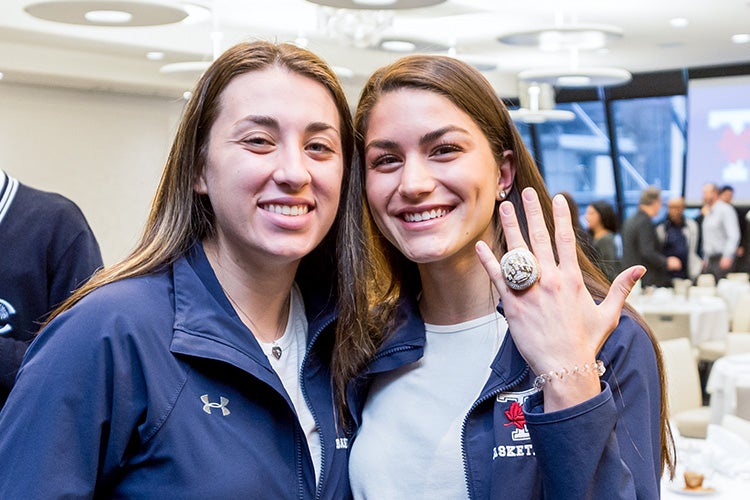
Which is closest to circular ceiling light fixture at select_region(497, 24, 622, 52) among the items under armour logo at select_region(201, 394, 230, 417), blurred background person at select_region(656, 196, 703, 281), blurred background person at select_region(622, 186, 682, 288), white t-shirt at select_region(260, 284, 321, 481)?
blurred background person at select_region(622, 186, 682, 288)

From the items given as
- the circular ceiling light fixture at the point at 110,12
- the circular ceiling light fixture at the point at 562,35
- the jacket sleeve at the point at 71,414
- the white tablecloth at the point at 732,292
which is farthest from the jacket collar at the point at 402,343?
the white tablecloth at the point at 732,292

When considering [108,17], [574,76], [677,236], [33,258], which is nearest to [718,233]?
[677,236]

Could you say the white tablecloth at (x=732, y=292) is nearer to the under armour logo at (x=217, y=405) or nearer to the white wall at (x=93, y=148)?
the white wall at (x=93, y=148)

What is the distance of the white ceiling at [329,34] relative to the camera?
33.2 feet

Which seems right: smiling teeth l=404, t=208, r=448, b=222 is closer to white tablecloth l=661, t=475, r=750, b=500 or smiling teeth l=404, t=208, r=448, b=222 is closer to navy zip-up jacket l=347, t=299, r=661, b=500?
navy zip-up jacket l=347, t=299, r=661, b=500

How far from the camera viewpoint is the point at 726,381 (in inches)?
218

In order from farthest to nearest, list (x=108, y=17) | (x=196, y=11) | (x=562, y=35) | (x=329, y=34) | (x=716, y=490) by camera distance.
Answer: (x=329, y=34), (x=562, y=35), (x=196, y=11), (x=108, y=17), (x=716, y=490)

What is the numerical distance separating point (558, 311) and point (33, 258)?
1631 mm

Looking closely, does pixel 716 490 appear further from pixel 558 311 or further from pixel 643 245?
pixel 643 245

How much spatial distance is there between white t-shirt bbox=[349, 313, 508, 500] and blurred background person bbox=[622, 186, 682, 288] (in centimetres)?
838

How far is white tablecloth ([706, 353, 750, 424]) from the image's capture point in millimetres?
5402

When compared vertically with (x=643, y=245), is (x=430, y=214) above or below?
above

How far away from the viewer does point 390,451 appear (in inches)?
74.9

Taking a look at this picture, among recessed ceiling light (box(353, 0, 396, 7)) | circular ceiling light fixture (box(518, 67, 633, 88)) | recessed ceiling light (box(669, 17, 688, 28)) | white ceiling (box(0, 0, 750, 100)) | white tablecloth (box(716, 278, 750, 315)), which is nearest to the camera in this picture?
recessed ceiling light (box(353, 0, 396, 7))
